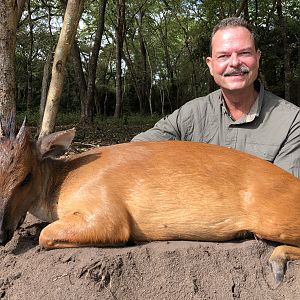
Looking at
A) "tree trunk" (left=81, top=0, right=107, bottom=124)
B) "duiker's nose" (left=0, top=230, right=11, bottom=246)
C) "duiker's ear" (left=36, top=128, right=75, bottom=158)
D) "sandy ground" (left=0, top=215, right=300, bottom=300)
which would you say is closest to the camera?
"sandy ground" (left=0, top=215, right=300, bottom=300)

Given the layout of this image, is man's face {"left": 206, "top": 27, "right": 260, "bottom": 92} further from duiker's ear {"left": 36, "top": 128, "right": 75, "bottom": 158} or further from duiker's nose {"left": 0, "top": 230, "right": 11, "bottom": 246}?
duiker's nose {"left": 0, "top": 230, "right": 11, "bottom": 246}

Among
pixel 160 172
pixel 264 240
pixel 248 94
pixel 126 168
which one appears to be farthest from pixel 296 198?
pixel 248 94

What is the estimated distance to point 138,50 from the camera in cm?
4031

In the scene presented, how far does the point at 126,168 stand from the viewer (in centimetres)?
329

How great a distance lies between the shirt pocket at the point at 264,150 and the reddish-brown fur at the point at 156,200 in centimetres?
84

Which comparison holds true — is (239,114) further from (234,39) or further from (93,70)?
(93,70)

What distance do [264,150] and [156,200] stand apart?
147 cm

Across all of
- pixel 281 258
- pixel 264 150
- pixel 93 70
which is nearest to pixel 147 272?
pixel 281 258

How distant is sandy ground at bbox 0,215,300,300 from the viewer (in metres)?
2.75

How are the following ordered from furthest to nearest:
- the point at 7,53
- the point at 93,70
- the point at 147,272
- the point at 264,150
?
1. the point at 93,70
2. the point at 7,53
3. the point at 264,150
4. the point at 147,272

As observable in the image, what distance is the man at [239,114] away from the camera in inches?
164

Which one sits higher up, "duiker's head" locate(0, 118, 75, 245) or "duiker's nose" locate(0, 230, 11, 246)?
"duiker's head" locate(0, 118, 75, 245)

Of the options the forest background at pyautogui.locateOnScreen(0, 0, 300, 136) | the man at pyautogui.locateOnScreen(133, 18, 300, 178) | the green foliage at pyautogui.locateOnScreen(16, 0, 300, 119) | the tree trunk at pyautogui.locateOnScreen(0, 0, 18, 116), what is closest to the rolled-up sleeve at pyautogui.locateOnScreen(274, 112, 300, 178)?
the man at pyautogui.locateOnScreen(133, 18, 300, 178)

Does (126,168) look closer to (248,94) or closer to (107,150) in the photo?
(107,150)
